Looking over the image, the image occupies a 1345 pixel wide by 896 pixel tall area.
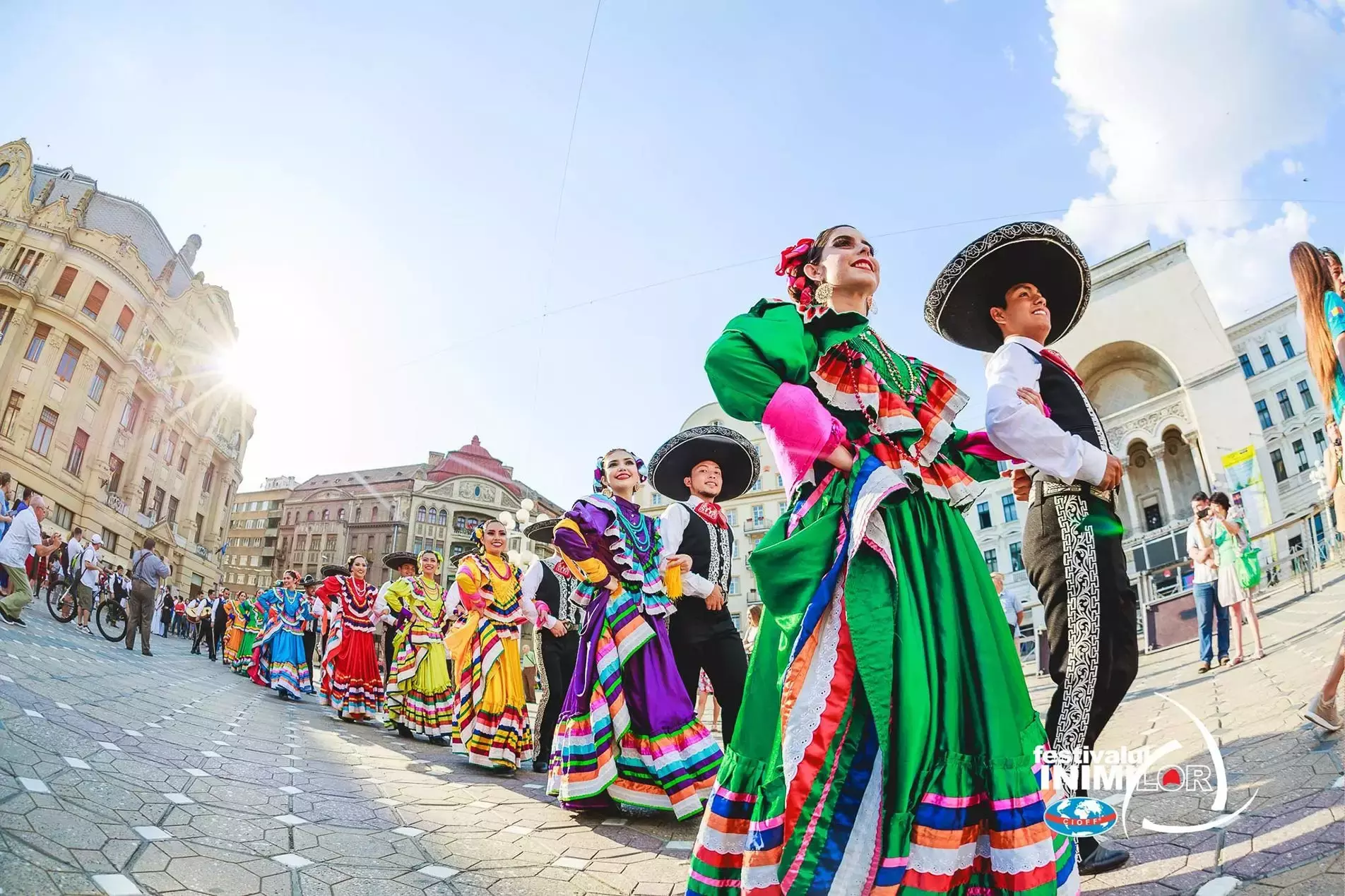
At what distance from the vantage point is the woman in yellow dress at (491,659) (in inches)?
218

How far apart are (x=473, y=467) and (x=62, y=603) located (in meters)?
51.4

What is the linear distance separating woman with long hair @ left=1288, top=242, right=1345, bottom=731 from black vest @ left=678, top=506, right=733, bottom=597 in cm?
282

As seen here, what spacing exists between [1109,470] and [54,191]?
5.85 m

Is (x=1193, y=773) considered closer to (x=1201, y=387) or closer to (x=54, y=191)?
(x=54, y=191)

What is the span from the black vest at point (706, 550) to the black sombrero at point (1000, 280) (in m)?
2.02

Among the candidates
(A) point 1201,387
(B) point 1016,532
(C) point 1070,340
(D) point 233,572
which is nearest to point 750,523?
(B) point 1016,532

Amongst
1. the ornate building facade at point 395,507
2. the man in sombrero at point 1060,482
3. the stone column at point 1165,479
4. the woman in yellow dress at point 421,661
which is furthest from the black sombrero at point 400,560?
the ornate building facade at point 395,507

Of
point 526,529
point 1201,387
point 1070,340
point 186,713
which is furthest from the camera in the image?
point 1070,340

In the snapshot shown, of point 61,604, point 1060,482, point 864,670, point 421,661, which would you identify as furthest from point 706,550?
point 61,604

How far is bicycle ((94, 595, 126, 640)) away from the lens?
11922 millimetres

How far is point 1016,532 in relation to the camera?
37875 millimetres

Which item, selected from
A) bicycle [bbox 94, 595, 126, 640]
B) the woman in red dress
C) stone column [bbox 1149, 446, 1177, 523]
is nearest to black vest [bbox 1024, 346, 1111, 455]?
the woman in red dress

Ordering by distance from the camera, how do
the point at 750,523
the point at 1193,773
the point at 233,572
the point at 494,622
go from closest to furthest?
the point at 1193,773 < the point at 494,622 < the point at 750,523 < the point at 233,572

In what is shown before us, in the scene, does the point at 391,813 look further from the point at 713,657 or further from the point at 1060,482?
the point at 1060,482
